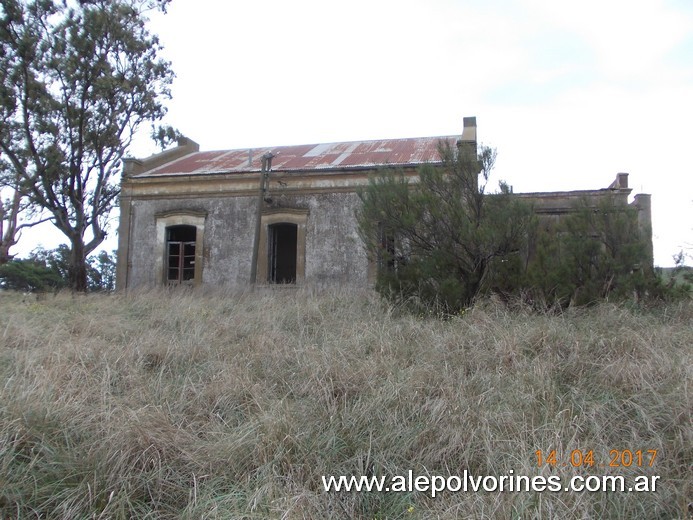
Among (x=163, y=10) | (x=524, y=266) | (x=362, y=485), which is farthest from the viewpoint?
(x=163, y=10)

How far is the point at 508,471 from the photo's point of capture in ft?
11.2

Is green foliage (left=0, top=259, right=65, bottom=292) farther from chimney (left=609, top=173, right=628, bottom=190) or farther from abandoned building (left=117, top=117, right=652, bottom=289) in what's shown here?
chimney (left=609, top=173, right=628, bottom=190)

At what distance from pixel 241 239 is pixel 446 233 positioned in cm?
786

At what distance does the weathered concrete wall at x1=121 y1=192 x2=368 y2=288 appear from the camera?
45.4ft

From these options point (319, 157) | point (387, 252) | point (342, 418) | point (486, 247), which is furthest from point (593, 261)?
point (319, 157)

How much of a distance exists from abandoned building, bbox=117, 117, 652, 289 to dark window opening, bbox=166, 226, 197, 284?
0.03m

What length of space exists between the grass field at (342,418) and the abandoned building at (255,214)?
24.9 ft

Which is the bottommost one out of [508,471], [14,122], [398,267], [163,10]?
[508,471]

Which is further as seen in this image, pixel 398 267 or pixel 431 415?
pixel 398 267

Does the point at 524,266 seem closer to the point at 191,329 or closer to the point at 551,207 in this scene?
the point at 191,329

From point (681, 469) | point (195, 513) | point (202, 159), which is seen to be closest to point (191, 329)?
point (195, 513)

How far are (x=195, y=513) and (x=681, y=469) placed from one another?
3091 millimetres

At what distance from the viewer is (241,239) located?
14648 millimetres
